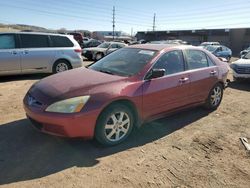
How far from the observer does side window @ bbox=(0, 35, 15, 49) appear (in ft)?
27.5

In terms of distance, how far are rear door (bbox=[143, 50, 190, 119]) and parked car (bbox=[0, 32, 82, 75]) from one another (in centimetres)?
559

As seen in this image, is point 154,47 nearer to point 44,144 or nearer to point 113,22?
point 44,144

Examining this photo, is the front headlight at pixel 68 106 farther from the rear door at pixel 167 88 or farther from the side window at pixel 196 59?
the side window at pixel 196 59

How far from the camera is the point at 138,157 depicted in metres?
3.70

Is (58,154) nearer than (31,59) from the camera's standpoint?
Yes

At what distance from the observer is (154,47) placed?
4.96 meters

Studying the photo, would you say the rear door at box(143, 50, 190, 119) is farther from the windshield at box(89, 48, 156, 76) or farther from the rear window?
the rear window

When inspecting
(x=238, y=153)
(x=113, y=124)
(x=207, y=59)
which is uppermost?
(x=207, y=59)

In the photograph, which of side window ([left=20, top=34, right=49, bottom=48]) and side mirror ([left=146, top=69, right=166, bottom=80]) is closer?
side mirror ([left=146, top=69, right=166, bottom=80])

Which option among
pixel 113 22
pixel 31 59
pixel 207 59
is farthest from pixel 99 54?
pixel 113 22

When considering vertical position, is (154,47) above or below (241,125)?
above

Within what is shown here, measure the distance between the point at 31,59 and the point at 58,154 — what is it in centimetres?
598

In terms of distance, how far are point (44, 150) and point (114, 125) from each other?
1082 millimetres

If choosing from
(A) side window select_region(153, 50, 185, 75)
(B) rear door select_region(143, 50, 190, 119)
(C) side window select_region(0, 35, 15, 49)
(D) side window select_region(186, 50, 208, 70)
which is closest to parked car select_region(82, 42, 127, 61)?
(C) side window select_region(0, 35, 15, 49)
